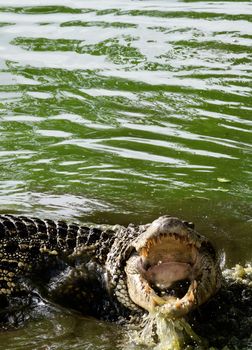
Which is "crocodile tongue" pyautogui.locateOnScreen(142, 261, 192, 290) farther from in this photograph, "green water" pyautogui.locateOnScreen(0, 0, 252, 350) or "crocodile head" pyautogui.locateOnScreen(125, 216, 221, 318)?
"green water" pyautogui.locateOnScreen(0, 0, 252, 350)

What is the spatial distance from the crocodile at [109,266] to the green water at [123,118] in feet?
1.01

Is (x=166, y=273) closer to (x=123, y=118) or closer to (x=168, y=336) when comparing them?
(x=168, y=336)

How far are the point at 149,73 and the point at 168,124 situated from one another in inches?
71.7

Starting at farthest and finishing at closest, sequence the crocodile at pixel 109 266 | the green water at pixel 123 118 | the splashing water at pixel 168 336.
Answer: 1. the green water at pixel 123 118
2. the crocodile at pixel 109 266
3. the splashing water at pixel 168 336

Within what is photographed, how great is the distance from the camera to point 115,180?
384 inches

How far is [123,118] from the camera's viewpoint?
1116 centimetres

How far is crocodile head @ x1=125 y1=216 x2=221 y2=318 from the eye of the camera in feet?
21.8

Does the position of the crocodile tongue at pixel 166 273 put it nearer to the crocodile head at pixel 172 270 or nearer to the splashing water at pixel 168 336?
the crocodile head at pixel 172 270

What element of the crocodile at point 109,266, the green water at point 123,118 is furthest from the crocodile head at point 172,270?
the green water at point 123,118

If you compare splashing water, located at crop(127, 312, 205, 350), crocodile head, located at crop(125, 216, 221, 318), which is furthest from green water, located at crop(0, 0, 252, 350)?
crocodile head, located at crop(125, 216, 221, 318)

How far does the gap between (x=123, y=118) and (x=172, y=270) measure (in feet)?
15.0

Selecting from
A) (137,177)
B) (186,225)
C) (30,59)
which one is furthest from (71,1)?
(186,225)

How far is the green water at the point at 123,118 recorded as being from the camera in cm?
897

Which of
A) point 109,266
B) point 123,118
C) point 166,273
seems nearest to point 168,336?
point 166,273
